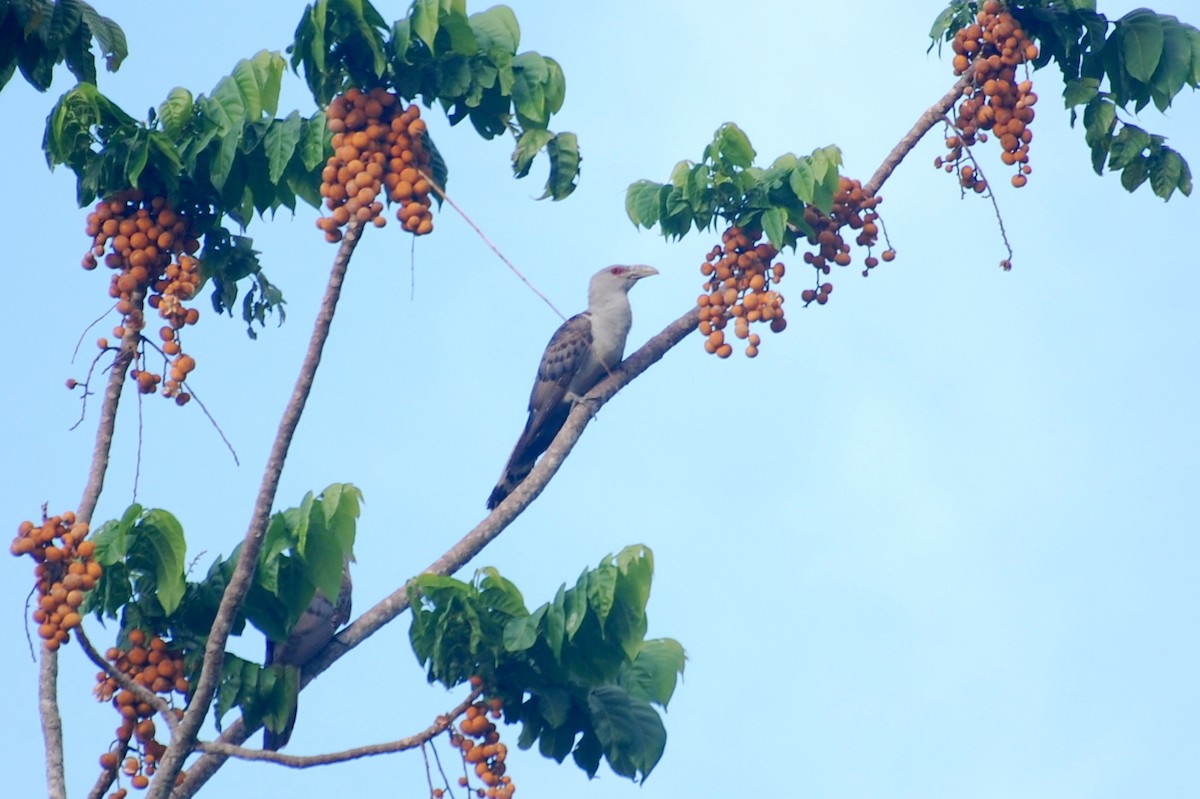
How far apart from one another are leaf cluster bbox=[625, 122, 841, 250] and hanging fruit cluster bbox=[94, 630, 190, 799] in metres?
3.22

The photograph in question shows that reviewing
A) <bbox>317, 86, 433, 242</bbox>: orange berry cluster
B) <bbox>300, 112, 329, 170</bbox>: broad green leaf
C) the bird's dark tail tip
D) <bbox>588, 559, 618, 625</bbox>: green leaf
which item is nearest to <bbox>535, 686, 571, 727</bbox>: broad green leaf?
<bbox>588, 559, 618, 625</bbox>: green leaf

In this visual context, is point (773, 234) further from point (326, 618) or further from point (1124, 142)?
point (326, 618)

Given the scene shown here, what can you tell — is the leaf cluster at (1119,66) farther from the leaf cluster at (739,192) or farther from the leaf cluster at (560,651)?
the leaf cluster at (560,651)

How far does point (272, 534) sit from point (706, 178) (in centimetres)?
280

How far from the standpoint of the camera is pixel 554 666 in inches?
242

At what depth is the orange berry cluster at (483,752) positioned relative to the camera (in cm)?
568

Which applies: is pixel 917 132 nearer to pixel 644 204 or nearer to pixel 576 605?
pixel 644 204

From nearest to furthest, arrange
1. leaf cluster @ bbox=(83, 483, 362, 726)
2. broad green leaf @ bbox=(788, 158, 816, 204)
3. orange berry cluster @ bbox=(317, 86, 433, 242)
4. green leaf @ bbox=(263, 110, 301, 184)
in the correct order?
orange berry cluster @ bbox=(317, 86, 433, 242) < leaf cluster @ bbox=(83, 483, 362, 726) < green leaf @ bbox=(263, 110, 301, 184) < broad green leaf @ bbox=(788, 158, 816, 204)

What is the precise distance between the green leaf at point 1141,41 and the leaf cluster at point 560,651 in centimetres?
409

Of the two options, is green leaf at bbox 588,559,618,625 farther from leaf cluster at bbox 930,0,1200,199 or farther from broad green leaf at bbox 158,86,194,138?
leaf cluster at bbox 930,0,1200,199

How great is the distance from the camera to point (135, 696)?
6125 millimetres

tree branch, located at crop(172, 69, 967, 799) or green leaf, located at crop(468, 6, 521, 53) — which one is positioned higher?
green leaf, located at crop(468, 6, 521, 53)

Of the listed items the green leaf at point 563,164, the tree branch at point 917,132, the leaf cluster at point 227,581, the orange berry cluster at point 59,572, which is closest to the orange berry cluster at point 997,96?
the tree branch at point 917,132

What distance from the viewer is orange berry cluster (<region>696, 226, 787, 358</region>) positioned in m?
7.05
